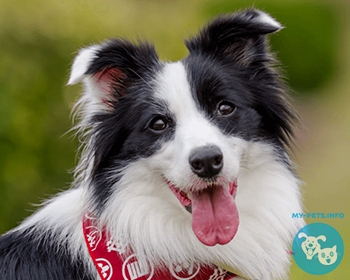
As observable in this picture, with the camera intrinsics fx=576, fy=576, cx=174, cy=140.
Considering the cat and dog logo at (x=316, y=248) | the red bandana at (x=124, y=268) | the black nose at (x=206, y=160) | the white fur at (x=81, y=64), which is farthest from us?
the cat and dog logo at (x=316, y=248)

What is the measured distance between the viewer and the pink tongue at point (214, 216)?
3.33m

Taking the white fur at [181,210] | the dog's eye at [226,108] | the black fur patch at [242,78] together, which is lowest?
the white fur at [181,210]

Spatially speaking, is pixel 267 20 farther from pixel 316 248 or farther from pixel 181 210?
pixel 316 248

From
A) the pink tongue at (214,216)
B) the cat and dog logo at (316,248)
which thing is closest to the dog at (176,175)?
the pink tongue at (214,216)

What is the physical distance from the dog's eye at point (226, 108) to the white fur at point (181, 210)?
0.16 m

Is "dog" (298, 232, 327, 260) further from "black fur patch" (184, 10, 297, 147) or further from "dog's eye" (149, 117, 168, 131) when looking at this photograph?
"dog's eye" (149, 117, 168, 131)

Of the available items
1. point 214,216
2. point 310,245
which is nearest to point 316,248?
point 310,245

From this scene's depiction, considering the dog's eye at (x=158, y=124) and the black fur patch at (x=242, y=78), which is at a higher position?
the black fur patch at (x=242, y=78)

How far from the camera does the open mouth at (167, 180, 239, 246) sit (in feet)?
10.9

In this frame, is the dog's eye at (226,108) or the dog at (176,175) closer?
the dog at (176,175)

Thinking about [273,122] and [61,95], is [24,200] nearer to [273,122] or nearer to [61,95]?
[61,95]

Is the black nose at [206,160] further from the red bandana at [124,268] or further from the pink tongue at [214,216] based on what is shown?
the red bandana at [124,268]

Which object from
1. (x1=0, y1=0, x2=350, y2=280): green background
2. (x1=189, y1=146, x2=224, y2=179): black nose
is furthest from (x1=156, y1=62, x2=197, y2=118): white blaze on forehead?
(x1=0, y1=0, x2=350, y2=280): green background

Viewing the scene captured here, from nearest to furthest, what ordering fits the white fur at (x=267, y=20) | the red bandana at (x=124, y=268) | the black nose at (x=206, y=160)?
the black nose at (x=206, y=160) → the red bandana at (x=124, y=268) → the white fur at (x=267, y=20)
